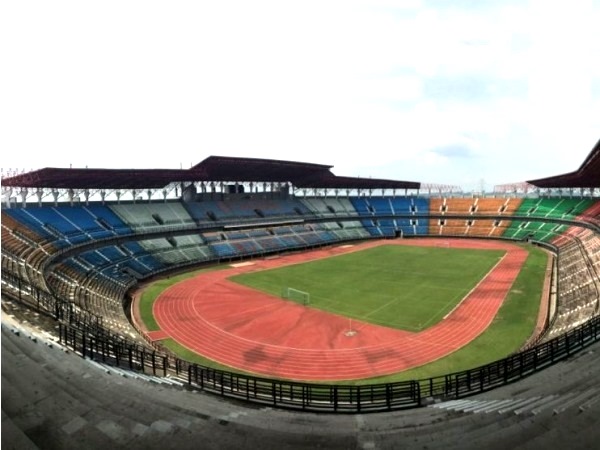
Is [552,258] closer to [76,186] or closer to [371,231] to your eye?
[371,231]

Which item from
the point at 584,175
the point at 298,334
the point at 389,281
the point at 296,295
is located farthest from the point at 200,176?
the point at 584,175

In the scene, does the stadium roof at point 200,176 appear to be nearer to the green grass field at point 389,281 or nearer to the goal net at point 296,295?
the green grass field at point 389,281

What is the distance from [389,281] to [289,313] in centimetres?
1587

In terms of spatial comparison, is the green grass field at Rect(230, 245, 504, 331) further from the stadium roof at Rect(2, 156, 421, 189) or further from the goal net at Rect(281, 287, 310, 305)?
the stadium roof at Rect(2, 156, 421, 189)

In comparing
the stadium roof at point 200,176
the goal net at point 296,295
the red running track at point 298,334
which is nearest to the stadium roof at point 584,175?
the red running track at point 298,334

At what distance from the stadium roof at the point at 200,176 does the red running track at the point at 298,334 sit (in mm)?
18644

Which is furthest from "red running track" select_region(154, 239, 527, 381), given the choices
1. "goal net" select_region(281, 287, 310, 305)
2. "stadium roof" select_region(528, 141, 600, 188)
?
"stadium roof" select_region(528, 141, 600, 188)

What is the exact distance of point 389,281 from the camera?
46.3m

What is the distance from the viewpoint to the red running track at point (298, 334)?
973 inches

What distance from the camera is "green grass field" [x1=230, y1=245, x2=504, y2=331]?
3488cm

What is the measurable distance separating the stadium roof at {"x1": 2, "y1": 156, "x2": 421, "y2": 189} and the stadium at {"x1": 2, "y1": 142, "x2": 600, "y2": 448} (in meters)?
0.44

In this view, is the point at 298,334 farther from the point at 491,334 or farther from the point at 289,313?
the point at 491,334

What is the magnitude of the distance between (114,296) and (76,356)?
25.1m

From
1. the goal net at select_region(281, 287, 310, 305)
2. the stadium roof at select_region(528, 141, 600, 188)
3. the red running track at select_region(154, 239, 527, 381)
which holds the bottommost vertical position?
the red running track at select_region(154, 239, 527, 381)
